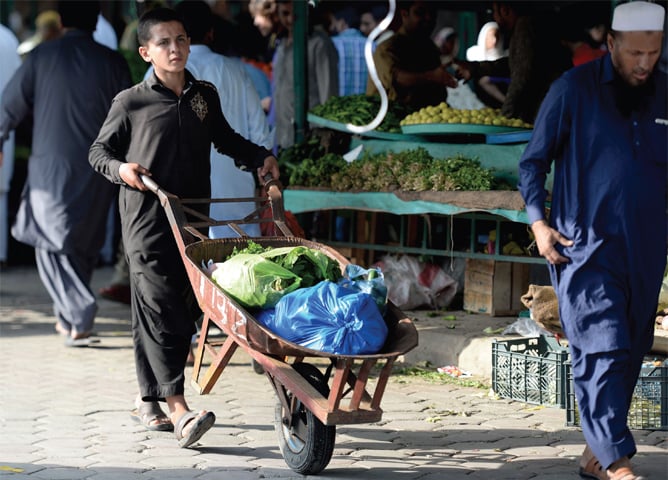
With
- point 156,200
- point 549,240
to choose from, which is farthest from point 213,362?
point 549,240

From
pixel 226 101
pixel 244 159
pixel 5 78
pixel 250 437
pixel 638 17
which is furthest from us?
pixel 5 78

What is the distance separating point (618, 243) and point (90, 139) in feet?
16.3

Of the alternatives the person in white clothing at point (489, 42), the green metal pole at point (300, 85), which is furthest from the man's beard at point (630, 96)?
the person in white clothing at point (489, 42)

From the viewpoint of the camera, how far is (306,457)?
5.16 meters

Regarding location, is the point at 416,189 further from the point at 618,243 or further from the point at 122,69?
the point at 618,243

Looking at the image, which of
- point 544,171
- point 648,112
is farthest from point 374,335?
point 648,112

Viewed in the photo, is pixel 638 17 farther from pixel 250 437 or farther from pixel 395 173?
pixel 395 173

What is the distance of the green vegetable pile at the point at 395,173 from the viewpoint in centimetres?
798

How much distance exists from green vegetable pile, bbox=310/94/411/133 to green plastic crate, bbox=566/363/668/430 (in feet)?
12.0

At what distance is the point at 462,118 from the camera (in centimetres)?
854

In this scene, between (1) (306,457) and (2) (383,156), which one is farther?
(2) (383,156)

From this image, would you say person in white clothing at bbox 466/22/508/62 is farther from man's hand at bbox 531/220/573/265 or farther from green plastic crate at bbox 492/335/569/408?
man's hand at bbox 531/220/573/265

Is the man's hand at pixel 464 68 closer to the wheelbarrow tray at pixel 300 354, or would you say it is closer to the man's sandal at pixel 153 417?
the wheelbarrow tray at pixel 300 354

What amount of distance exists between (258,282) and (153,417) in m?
1.42
